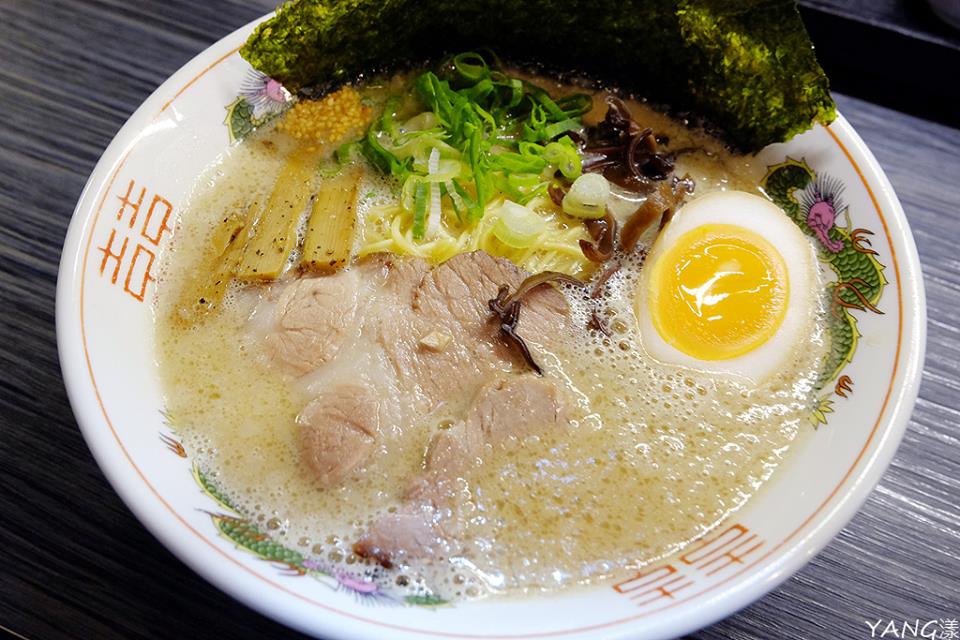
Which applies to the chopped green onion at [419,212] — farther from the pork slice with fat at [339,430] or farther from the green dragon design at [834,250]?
the green dragon design at [834,250]

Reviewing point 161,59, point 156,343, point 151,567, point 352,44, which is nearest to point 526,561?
point 151,567

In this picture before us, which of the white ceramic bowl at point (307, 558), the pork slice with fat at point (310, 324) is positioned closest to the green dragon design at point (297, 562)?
the white ceramic bowl at point (307, 558)

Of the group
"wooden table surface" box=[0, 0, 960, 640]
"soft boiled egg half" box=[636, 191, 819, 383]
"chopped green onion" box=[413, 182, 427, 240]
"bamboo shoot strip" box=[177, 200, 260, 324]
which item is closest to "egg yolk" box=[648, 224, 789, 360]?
"soft boiled egg half" box=[636, 191, 819, 383]

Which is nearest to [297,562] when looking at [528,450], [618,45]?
[528,450]

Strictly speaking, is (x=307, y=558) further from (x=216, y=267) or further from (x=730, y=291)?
(x=730, y=291)

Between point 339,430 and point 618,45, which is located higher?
point 618,45

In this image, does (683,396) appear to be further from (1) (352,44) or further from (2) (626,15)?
(1) (352,44)
